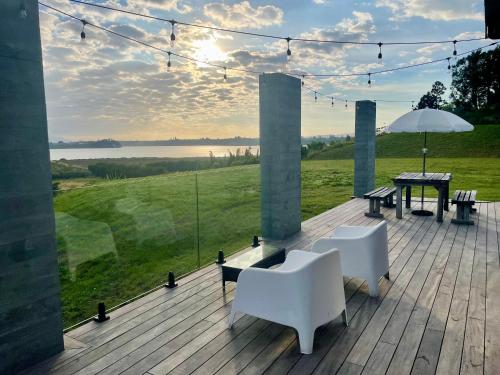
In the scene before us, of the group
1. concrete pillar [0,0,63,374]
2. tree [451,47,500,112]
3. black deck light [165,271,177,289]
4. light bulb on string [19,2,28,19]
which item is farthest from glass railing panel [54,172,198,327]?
tree [451,47,500,112]

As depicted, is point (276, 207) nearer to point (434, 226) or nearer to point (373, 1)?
point (434, 226)

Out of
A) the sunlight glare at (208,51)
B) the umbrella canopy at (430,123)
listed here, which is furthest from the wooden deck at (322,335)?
the sunlight glare at (208,51)

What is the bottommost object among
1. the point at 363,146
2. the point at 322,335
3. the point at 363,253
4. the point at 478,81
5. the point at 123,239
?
the point at 322,335

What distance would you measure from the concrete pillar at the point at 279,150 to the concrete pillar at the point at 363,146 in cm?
384

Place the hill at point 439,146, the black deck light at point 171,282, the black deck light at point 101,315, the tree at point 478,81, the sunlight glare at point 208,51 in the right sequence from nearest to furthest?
the black deck light at point 101,315
the black deck light at point 171,282
the sunlight glare at point 208,51
the hill at point 439,146
the tree at point 478,81

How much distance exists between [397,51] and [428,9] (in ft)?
2.84

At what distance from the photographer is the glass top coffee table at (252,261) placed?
10.5 feet

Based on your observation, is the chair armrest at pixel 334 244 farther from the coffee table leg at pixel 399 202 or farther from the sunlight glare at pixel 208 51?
the coffee table leg at pixel 399 202

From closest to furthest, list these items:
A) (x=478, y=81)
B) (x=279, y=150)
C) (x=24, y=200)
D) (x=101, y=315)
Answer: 1. (x=24, y=200)
2. (x=101, y=315)
3. (x=279, y=150)
4. (x=478, y=81)

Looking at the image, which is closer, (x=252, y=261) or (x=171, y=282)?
(x=252, y=261)

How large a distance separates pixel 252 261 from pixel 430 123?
434 cm

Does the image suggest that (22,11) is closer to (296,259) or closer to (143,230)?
(296,259)

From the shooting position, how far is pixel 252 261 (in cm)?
332

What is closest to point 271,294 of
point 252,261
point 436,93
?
point 252,261
